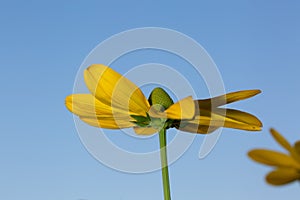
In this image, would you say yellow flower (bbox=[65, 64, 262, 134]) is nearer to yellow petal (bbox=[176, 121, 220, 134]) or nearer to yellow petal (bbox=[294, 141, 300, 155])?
yellow petal (bbox=[176, 121, 220, 134])

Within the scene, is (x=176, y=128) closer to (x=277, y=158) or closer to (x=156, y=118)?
(x=156, y=118)

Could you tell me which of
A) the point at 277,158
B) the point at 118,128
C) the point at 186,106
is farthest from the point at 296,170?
the point at 118,128

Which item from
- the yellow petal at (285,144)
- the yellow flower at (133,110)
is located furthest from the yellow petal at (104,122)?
the yellow petal at (285,144)

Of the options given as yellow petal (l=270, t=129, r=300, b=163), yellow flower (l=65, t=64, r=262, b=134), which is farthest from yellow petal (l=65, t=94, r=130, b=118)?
yellow petal (l=270, t=129, r=300, b=163)

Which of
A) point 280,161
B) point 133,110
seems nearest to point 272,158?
point 280,161

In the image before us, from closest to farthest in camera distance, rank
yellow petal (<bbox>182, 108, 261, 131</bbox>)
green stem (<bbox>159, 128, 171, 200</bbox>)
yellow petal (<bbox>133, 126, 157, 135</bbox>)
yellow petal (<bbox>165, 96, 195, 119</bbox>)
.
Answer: green stem (<bbox>159, 128, 171, 200</bbox>), yellow petal (<bbox>165, 96, 195, 119</bbox>), yellow petal (<bbox>182, 108, 261, 131</bbox>), yellow petal (<bbox>133, 126, 157, 135</bbox>)

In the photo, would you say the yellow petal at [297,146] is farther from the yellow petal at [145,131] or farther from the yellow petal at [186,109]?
the yellow petal at [145,131]
